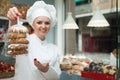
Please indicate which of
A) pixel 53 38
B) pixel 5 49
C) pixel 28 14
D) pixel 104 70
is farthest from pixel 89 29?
pixel 5 49

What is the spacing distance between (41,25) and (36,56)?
18cm

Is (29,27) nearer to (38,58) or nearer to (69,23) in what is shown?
(38,58)

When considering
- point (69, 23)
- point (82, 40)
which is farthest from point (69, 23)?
point (82, 40)

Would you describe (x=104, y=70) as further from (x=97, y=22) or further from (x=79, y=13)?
(x=79, y=13)

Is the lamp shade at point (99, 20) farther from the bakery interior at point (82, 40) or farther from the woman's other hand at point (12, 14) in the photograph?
the woman's other hand at point (12, 14)

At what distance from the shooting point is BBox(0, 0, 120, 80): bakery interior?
140 centimetres

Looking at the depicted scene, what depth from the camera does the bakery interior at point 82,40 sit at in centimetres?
140

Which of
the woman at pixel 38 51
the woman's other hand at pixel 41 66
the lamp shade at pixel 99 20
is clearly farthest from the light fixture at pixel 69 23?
the woman's other hand at pixel 41 66

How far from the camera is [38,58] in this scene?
4.69 feet

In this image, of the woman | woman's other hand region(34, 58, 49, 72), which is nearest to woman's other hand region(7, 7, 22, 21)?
the woman

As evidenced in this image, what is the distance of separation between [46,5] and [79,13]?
0.73 metres

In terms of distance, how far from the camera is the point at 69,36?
202cm

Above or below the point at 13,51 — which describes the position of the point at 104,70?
below

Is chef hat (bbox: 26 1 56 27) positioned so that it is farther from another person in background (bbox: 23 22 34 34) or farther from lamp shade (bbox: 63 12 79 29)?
lamp shade (bbox: 63 12 79 29)
